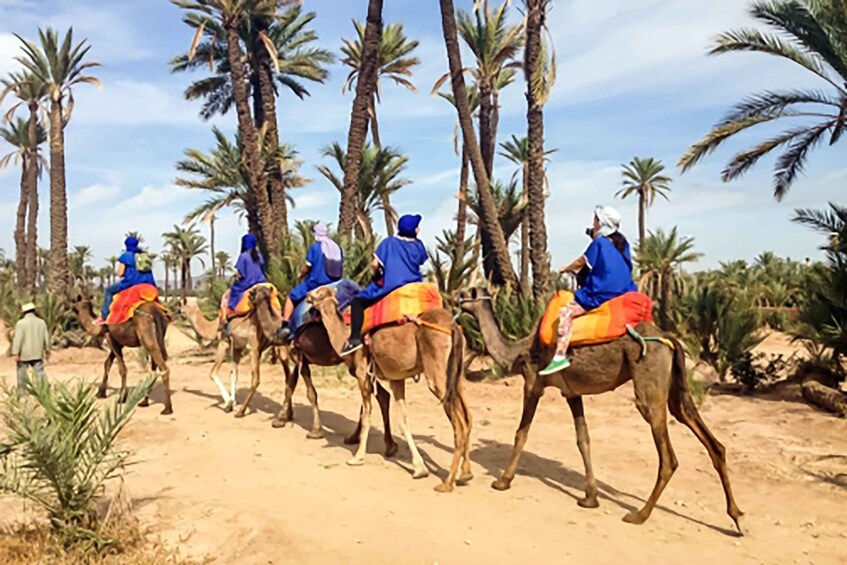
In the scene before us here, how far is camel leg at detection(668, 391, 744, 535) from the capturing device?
561cm

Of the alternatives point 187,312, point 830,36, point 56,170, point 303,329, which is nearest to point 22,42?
point 56,170

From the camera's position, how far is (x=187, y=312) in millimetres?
10805

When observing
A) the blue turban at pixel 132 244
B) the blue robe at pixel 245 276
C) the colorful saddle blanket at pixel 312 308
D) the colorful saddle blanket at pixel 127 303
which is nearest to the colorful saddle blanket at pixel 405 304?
the colorful saddle blanket at pixel 312 308

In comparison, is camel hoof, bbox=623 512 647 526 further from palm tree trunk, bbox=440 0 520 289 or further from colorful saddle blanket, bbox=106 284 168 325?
palm tree trunk, bbox=440 0 520 289

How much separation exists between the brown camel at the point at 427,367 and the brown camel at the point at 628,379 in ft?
1.23

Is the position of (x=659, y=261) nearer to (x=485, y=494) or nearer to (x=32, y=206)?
(x=485, y=494)

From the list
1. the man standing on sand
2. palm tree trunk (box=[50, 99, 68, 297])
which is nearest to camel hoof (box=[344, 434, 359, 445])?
the man standing on sand

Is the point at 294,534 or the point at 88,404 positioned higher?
the point at 88,404

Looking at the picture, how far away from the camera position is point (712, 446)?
5844 millimetres

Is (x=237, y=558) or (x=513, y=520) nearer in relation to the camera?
(x=237, y=558)

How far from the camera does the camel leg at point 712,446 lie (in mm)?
5605

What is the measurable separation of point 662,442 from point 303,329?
472cm

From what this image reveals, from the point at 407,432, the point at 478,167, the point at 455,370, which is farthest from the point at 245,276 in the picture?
the point at 478,167

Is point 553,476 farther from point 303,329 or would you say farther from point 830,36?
point 830,36
